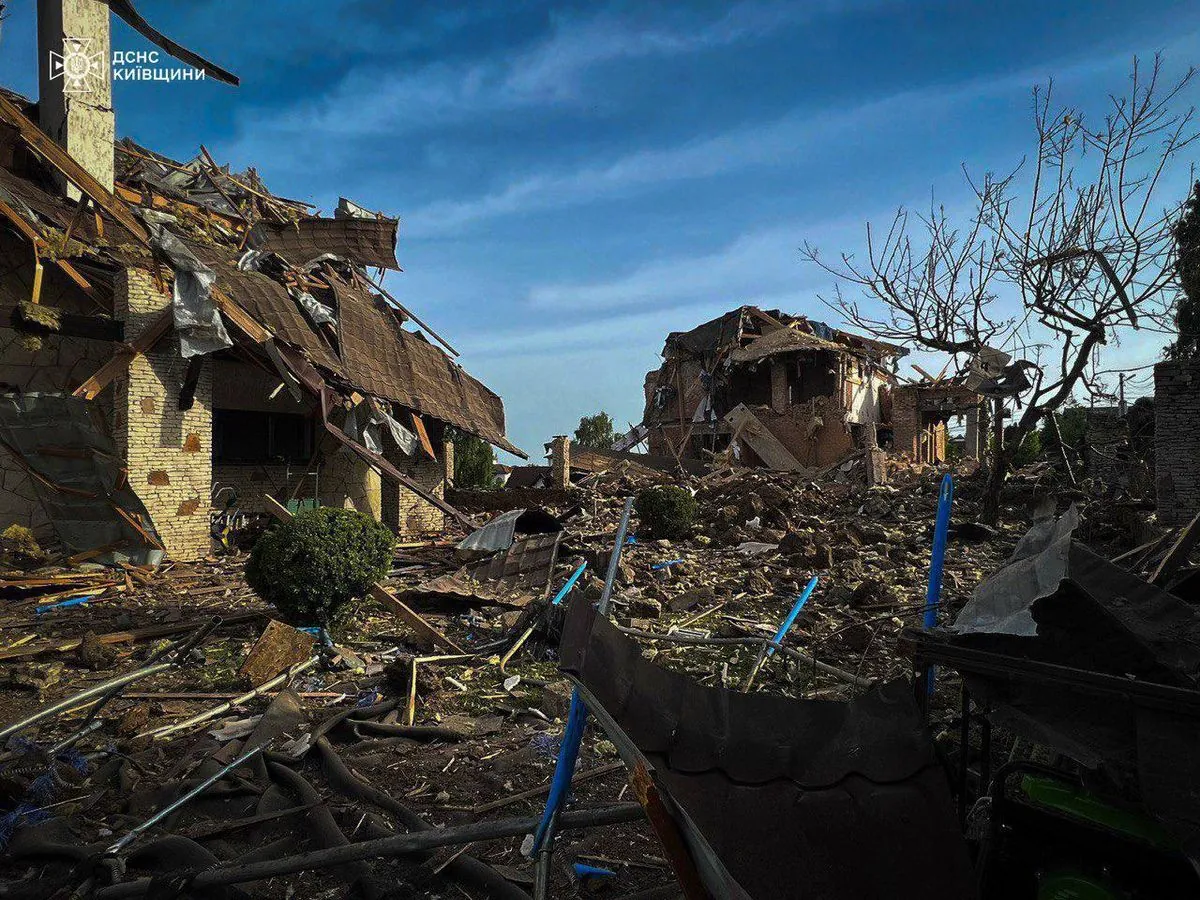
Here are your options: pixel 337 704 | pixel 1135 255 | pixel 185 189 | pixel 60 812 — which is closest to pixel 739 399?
pixel 1135 255

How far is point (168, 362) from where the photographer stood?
12711 mm

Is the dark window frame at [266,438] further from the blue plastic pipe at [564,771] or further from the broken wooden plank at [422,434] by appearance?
the blue plastic pipe at [564,771]

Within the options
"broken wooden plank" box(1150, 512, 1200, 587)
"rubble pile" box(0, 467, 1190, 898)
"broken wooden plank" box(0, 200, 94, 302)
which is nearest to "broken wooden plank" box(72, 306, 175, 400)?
"broken wooden plank" box(0, 200, 94, 302)

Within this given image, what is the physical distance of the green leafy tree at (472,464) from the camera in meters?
25.7

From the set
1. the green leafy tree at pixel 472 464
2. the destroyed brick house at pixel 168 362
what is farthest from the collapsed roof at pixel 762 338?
the destroyed brick house at pixel 168 362

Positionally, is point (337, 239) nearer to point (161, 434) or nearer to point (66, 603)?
point (161, 434)

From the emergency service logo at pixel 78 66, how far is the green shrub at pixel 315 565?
1316 centimetres

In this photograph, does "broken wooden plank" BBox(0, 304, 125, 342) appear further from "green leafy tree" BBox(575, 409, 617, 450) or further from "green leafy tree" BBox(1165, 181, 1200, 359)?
"green leafy tree" BBox(575, 409, 617, 450)

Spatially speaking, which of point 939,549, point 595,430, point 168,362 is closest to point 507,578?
point 168,362

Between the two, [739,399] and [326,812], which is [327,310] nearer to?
[326,812]

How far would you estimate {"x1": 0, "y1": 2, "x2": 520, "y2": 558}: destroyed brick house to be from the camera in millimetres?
11773

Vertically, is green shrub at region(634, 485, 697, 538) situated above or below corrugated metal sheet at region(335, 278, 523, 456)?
below

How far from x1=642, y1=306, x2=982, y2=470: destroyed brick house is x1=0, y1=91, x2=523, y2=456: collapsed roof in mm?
11387

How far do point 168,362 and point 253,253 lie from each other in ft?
15.6
